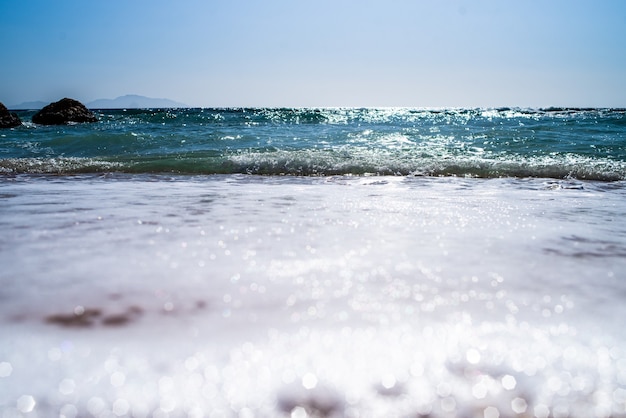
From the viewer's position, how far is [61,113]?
2000 centimetres

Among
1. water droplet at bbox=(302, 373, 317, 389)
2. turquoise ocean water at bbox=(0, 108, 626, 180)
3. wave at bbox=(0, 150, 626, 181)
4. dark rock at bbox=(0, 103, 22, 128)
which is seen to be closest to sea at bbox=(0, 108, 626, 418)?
water droplet at bbox=(302, 373, 317, 389)

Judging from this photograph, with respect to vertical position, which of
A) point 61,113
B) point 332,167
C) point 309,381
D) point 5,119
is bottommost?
point 332,167

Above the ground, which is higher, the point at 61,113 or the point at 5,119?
the point at 61,113

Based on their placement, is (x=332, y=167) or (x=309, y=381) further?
(x=332, y=167)

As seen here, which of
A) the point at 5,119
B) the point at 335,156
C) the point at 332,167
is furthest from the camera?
the point at 5,119

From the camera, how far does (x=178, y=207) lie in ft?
8.36

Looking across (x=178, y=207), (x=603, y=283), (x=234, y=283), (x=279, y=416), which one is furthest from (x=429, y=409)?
(x=178, y=207)

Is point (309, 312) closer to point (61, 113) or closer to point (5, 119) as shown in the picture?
point (5, 119)

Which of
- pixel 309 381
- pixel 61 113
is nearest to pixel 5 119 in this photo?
pixel 61 113

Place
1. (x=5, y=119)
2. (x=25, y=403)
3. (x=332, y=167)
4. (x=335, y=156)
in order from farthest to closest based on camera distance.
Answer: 1. (x=5, y=119)
2. (x=335, y=156)
3. (x=332, y=167)
4. (x=25, y=403)

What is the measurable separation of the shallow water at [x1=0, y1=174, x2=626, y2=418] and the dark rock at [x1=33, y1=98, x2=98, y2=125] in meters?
21.0

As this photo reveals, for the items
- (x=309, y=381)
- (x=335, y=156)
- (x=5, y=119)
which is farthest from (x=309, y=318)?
(x=5, y=119)

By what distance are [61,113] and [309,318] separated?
74.7ft

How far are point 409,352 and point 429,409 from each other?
0.16 meters
